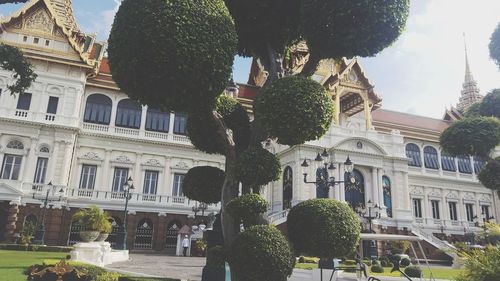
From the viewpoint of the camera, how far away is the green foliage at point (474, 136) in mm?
15250

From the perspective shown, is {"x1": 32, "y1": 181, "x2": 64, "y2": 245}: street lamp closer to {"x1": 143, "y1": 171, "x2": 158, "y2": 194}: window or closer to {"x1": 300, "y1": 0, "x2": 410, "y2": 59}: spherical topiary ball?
{"x1": 143, "y1": 171, "x2": 158, "y2": 194}: window

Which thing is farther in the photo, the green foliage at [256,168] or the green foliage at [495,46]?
the green foliage at [495,46]

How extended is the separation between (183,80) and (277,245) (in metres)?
3.33

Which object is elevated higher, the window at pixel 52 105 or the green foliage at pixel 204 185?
the window at pixel 52 105

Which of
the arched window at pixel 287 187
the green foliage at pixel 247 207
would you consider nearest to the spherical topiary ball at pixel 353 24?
the green foliage at pixel 247 207

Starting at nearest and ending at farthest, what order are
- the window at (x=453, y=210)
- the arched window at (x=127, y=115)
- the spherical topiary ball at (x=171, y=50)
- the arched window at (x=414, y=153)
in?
the spherical topiary ball at (x=171, y=50)
the arched window at (x=127, y=115)
the arched window at (x=414, y=153)
the window at (x=453, y=210)

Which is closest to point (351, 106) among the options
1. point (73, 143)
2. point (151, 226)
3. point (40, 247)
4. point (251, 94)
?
point (251, 94)

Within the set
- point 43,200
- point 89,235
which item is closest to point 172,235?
point 43,200

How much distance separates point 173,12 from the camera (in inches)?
265

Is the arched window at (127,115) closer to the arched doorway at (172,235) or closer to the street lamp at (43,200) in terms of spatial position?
the street lamp at (43,200)

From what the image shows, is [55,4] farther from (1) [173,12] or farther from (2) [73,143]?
(1) [173,12]

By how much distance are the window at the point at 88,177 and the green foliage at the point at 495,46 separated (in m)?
25.7

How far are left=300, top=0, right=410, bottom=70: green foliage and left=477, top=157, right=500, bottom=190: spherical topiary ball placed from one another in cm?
1053

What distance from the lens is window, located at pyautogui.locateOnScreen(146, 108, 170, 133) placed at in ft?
103
